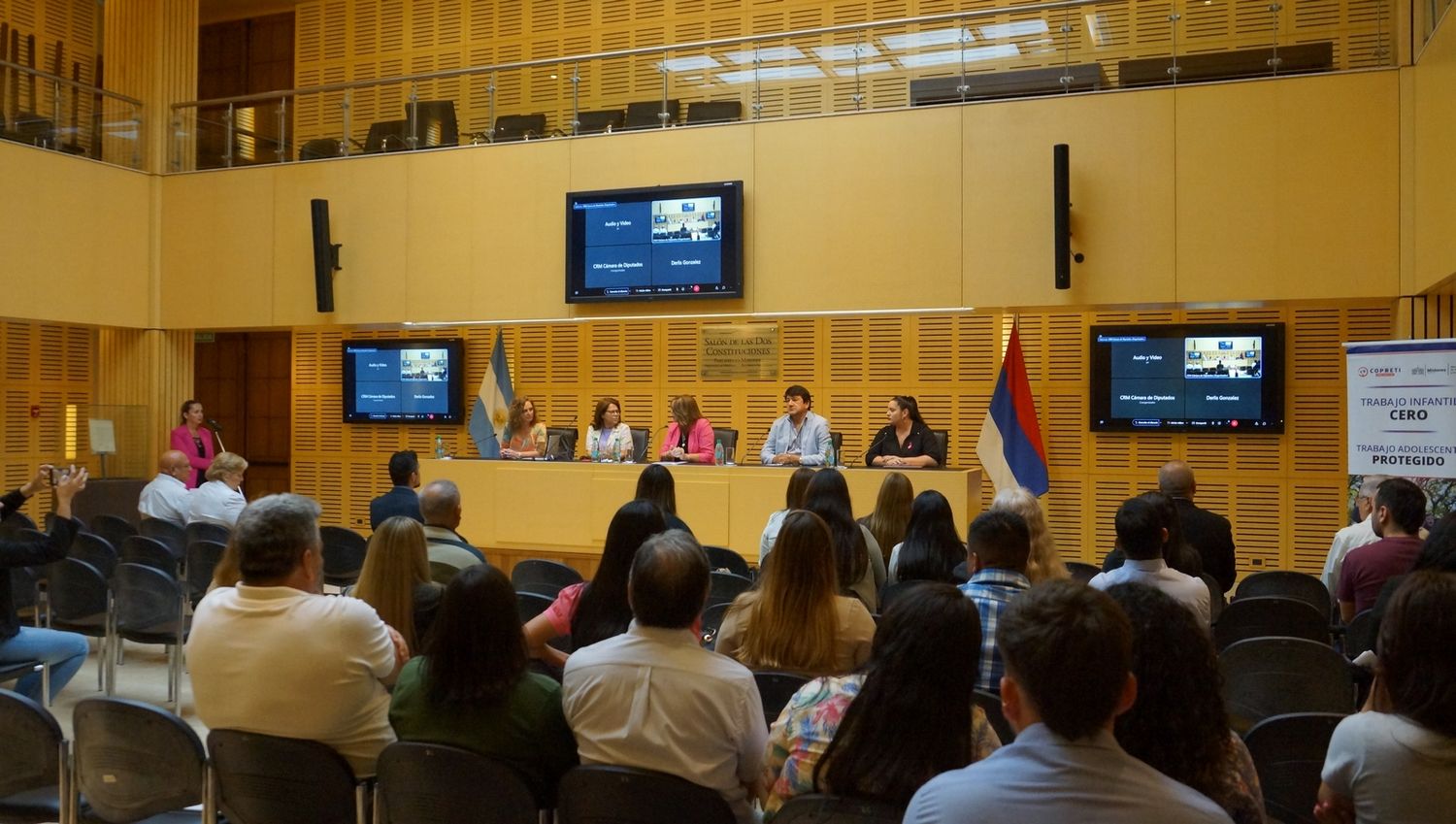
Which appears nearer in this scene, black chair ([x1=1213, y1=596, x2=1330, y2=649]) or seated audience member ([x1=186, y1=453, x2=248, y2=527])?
black chair ([x1=1213, y1=596, x2=1330, y2=649])

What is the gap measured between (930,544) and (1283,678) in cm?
150

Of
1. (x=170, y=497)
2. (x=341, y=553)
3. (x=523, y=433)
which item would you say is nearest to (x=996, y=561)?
(x=341, y=553)

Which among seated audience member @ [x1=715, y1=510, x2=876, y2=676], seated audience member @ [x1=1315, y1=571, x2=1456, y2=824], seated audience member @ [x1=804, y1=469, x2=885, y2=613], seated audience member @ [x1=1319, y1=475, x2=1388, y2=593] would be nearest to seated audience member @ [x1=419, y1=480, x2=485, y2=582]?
seated audience member @ [x1=804, y1=469, x2=885, y2=613]

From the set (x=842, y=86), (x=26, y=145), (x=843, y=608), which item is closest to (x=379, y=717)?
(x=843, y=608)

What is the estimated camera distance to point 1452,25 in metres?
6.88

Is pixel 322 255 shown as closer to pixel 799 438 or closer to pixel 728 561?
pixel 799 438

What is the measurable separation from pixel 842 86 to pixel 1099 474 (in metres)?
4.52

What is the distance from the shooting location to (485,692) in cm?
286

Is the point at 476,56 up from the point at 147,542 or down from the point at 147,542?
up

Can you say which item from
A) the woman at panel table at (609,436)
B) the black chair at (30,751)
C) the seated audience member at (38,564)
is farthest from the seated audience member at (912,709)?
the woman at panel table at (609,436)

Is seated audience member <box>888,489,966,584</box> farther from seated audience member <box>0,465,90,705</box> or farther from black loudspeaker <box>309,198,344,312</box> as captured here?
black loudspeaker <box>309,198,344,312</box>

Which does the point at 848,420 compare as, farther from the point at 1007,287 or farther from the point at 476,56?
the point at 476,56

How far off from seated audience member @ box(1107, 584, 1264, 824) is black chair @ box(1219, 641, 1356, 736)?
79.0 inches

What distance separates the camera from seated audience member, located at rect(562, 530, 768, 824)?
2785 mm
